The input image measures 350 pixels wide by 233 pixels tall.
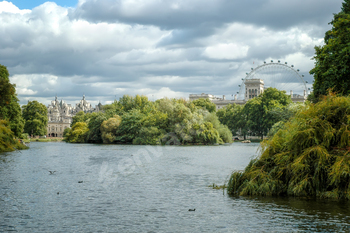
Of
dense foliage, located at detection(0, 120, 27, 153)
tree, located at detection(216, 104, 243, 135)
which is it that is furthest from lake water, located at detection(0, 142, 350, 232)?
tree, located at detection(216, 104, 243, 135)

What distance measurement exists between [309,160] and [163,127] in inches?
2434

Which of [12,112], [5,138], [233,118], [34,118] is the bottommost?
[5,138]

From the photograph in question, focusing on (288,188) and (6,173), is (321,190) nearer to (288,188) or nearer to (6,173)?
(288,188)

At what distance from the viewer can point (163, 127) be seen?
80.6m

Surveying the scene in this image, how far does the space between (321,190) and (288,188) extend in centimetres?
140

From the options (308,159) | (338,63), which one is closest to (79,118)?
(338,63)

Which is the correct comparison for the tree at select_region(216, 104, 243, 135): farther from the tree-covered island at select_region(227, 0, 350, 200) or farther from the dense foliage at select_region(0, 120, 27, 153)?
the tree-covered island at select_region(227, 0, 350, 200)

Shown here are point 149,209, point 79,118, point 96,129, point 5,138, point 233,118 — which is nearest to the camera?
point 149,209

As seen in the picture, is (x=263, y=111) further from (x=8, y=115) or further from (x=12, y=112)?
(x=8, y=115)

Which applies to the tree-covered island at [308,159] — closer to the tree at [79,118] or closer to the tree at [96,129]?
the tree at [96,129]

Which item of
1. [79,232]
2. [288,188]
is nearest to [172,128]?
[288,188]

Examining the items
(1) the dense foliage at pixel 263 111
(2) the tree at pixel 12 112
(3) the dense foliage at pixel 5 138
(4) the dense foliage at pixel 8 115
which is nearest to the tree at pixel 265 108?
(1) the dense foliage at pixel 263 111

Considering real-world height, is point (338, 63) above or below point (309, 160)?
above

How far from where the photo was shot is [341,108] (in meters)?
19.8
